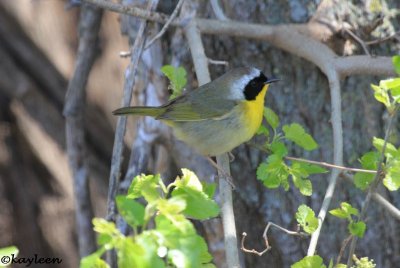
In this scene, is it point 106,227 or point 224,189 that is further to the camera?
point 224,189

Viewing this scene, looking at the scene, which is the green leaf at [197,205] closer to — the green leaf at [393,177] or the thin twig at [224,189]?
the thin twig at [224,189]

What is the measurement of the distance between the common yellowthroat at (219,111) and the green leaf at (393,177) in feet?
3.09

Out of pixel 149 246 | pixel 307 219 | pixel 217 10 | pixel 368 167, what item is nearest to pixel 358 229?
pixel 307 219

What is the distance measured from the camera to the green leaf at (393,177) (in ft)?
5.85

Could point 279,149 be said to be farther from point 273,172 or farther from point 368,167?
point 368,167

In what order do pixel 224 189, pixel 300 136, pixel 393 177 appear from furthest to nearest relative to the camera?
1. pixel 224 189
2. pixel 300 136
3. pixel 393 177

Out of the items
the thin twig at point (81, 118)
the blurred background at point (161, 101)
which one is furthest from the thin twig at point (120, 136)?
the thin twig at point (81, 118)

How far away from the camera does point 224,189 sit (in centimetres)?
215

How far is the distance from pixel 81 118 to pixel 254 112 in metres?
1.16

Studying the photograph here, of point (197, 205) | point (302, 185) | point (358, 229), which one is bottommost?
point (358, 229)

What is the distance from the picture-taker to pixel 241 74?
2760 mm

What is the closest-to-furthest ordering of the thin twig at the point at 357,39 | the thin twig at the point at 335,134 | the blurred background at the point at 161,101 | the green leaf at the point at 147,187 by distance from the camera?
the green leaf at the point at 147,187
the thin twig at the point at 335,134
the thin twig at the point at 357,39
the blurred background at the point at 161,101

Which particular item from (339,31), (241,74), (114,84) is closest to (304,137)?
(241,74)

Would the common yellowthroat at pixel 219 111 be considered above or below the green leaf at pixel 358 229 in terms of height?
above
